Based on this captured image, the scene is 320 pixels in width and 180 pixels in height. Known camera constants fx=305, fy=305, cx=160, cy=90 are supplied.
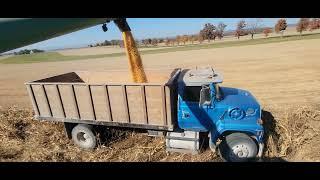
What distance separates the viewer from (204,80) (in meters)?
7.28

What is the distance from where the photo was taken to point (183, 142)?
7598 millimetres

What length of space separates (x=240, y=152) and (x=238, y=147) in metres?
0.14

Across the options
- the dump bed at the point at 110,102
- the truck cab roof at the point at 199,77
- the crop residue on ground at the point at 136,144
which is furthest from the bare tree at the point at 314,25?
the dump bed at the point at 110,102

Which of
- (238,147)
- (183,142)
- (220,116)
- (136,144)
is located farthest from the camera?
(136,144)

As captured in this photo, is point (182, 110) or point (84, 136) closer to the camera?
point (182, 110)

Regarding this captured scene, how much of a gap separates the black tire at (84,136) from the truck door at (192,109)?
8.71 ft

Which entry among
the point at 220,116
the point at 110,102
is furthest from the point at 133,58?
the point at 220,116

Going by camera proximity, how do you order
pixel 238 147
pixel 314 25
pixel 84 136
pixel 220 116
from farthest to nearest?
pixel 314 25, pixel 84 136, pixel 220 116, pixel 238 147

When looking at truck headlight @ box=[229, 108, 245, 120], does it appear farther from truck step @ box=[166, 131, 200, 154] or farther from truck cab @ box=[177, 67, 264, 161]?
truck step @ box=[166, 131, 200, 154]

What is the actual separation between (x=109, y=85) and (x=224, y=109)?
289 centimetres

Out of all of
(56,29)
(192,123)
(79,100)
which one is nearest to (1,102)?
(79,100)

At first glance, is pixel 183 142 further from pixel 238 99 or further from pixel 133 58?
pixel 133 58

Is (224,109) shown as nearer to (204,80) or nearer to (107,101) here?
(204,80)

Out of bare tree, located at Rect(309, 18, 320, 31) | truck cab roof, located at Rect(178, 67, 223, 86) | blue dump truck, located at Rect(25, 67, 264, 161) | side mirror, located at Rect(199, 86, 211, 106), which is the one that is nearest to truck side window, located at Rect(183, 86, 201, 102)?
blue dump truck, located at Rect(25, 67, 264, 161)
